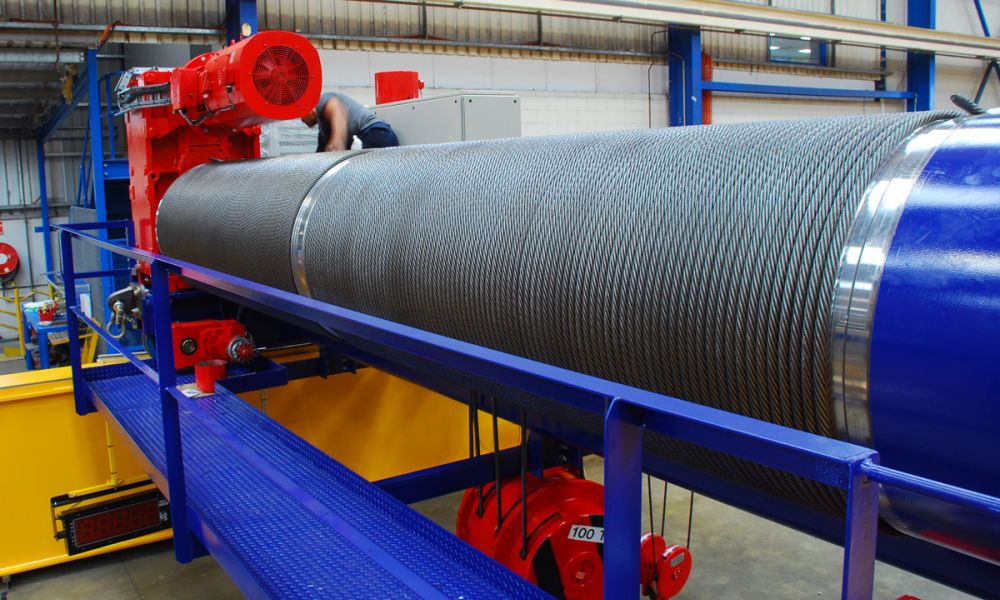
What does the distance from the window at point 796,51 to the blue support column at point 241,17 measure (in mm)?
9258

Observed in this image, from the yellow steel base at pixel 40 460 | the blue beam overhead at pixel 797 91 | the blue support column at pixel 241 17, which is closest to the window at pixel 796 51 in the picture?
the blue beam overhead at pixel 797 91

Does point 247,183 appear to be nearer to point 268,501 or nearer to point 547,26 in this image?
point 268,501

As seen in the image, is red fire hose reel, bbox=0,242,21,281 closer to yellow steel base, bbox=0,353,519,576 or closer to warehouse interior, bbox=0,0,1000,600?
warehouse interior, bbox=0,0,1000,600

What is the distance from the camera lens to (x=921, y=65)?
15344 millimetres

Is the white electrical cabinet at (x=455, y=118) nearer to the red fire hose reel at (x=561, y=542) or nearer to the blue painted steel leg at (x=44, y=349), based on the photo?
the red fire hose reel at (x=561, y=542)

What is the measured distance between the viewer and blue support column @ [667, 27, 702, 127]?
42.8 ft

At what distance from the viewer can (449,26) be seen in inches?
444

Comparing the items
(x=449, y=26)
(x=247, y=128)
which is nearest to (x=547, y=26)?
(x=449, y=26)

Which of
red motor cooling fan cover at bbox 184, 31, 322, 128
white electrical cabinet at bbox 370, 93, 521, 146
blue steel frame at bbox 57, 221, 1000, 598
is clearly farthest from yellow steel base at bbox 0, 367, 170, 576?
blue steel frame at bbox 57, 221, 1000, 598

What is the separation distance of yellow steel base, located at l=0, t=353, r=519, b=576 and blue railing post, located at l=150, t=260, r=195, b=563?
1.77 m

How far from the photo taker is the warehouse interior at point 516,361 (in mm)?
1123

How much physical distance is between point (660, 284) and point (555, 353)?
344mm

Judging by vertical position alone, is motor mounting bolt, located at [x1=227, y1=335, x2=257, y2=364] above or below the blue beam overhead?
below

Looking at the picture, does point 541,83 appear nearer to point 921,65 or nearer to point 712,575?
point 921,65
